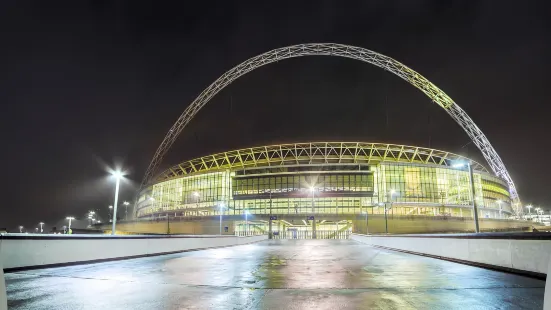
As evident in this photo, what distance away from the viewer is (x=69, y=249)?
14.2 meters

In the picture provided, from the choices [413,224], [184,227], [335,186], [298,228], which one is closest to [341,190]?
[335,186]

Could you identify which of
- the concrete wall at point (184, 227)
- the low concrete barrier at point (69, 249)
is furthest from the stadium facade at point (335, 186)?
the low concrete barrier at point (69, 249)

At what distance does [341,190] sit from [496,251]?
8365 centimetres

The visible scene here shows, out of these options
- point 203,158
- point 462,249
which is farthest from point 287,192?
point 462,249

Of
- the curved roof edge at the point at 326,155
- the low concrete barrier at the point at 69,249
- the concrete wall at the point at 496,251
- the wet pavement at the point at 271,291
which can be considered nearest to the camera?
the wet pavement at the point at 271,291

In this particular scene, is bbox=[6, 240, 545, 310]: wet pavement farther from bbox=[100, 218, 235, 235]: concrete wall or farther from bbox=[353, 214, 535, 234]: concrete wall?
bbox=[100, 218, 235, 235]: concrete wall

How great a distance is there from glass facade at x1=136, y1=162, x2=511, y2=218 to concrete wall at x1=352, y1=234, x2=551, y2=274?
73.2 metres

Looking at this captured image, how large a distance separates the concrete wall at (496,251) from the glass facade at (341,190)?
7317 cm

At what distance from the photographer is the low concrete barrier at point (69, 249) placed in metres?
11.9

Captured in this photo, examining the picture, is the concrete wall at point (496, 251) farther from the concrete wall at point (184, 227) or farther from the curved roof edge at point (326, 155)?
the curved roof edge at point (326, 155)

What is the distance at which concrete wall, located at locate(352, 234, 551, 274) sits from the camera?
10.1m

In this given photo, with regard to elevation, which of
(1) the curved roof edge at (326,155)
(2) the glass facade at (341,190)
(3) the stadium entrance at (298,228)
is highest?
(1) the curved roof edge at (326,155)

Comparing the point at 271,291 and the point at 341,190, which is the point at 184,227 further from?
the point at 271,291

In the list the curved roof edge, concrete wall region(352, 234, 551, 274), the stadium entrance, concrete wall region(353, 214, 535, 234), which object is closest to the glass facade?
the curved roof edge
